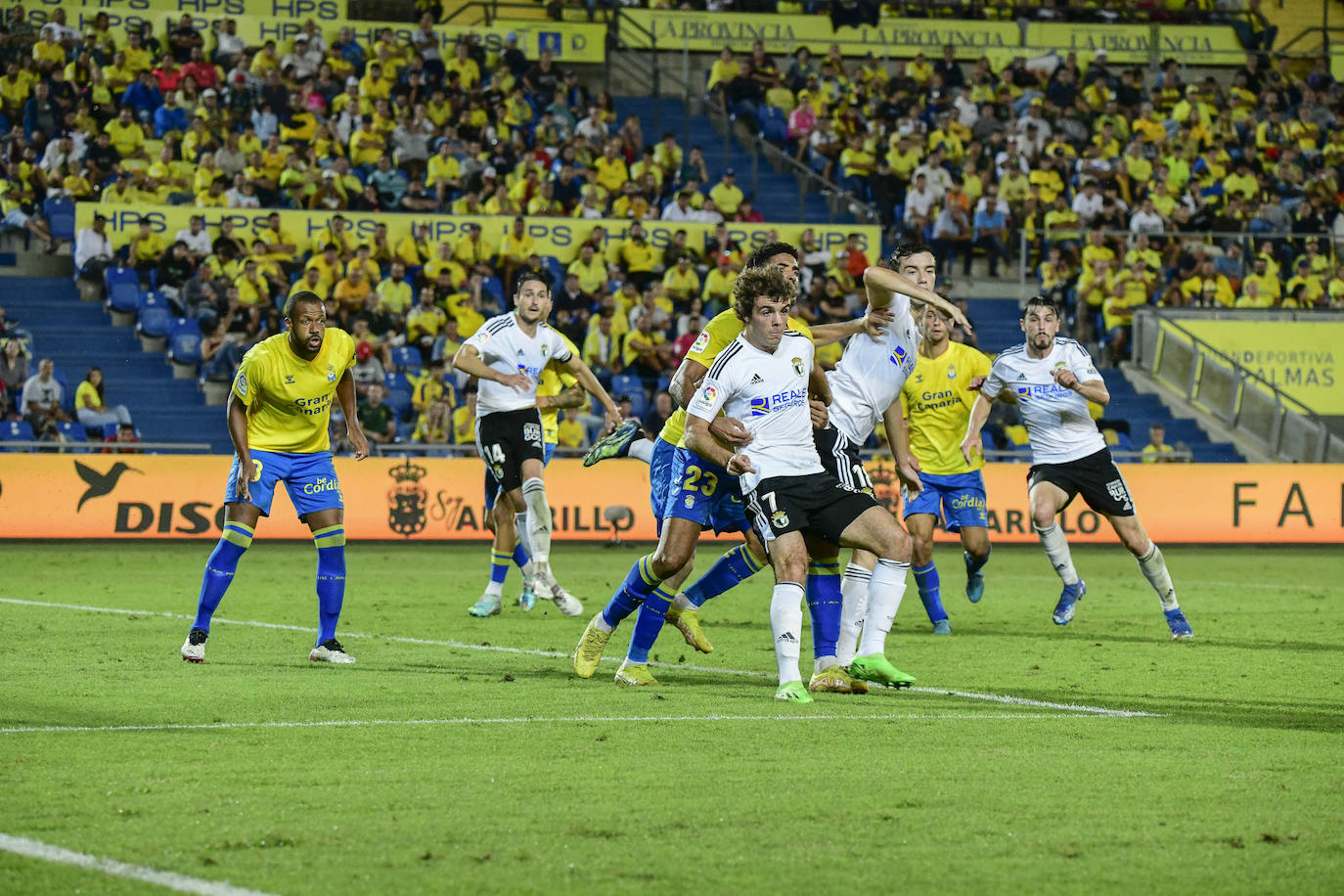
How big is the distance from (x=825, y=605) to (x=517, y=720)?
6.52ft

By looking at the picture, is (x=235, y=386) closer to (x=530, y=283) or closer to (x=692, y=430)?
(x=692, y=430)

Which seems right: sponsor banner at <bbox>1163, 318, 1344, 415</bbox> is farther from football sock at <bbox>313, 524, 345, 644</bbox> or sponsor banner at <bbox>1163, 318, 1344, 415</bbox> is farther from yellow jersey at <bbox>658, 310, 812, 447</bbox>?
football sock at <bbox>313, 524, 345, 644</bbox>

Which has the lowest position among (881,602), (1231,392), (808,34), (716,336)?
(1231,392)

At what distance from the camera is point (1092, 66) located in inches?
1394

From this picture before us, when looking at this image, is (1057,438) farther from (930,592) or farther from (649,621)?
(649,621)

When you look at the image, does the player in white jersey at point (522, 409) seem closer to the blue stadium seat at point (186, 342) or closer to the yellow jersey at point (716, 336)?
the yellow jersey at point (716, 336)

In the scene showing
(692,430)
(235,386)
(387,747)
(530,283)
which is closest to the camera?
(387,747)

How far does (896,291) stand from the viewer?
31.8 ft

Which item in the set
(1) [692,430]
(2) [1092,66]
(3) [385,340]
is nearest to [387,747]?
(1) [692,430]

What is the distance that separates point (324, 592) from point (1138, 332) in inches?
855

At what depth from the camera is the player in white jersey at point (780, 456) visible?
29.2 feet

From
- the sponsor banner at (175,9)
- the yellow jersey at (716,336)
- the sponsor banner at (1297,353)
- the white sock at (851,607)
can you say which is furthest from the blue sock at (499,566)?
the sponsor banner at (1297,353)

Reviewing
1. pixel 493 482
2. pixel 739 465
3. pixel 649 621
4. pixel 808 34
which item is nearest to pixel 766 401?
pixel 739 465

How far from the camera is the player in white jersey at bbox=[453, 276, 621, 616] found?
1449cm
